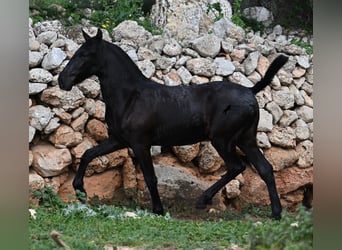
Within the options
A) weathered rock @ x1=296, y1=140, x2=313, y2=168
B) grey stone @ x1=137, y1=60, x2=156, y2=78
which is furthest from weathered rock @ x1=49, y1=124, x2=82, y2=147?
weathered rock @ x1=296, y1=140, x2=313, y2=168

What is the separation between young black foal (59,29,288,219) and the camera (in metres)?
5.47

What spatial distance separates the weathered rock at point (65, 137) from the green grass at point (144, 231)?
798 millimetres

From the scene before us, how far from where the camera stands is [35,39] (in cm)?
646

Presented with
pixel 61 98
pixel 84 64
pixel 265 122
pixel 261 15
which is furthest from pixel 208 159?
pixel 261 15

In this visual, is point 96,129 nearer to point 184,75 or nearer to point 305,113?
point 184,75

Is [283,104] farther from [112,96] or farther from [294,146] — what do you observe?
[112,96]

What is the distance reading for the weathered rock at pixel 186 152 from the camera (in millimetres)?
6496

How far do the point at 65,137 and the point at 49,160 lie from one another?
28 cm

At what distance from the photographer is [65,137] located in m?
6.19

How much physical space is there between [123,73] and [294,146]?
2.22 metres

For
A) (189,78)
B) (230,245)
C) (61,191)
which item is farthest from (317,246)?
(189,78)

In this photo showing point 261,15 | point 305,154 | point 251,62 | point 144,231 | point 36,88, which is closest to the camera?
point 144,231

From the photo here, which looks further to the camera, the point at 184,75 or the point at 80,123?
the point at 184,75

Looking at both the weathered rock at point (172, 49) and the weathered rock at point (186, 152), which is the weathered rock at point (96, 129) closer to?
the weathered rock at point (186, 152)
